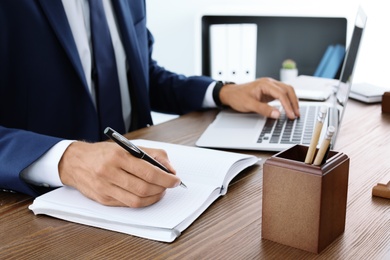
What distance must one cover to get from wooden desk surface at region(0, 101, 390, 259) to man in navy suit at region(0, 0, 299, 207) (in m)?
0.08

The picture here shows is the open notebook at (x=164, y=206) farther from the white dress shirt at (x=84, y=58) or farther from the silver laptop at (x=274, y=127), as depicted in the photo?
the silver laptop at (x=274, y=127)

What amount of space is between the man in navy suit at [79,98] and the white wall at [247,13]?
153 cm

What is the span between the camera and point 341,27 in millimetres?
3598

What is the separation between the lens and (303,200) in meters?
0.90

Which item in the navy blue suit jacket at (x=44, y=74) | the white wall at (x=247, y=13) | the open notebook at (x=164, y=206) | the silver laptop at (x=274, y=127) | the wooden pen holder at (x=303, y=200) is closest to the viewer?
the wooden pen holder at (x=303, y=200)

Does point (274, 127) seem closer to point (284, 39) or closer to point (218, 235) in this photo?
point (218, 235)

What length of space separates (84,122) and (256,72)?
7.22 ft

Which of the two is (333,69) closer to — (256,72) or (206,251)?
(256,72)

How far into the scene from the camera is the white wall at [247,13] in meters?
3.34

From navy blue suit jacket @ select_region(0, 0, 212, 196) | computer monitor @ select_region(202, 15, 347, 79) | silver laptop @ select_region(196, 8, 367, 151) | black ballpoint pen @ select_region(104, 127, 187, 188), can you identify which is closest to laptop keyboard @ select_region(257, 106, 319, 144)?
silver laptop @ select_region(196, 8, 367, 151)

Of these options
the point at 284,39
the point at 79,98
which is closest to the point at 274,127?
the point at 79,98

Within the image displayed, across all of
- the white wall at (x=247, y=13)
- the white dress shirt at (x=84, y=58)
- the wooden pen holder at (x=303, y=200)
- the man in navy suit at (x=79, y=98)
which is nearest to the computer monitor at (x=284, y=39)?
the white wall at (x=247, y=13)

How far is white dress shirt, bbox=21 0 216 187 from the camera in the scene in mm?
1208

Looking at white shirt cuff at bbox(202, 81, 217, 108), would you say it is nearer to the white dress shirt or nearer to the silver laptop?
the white dress shirt
